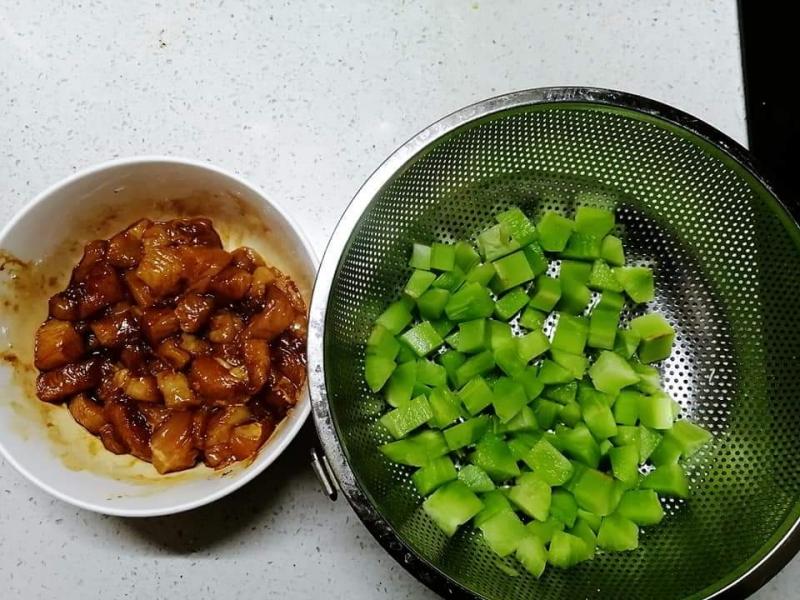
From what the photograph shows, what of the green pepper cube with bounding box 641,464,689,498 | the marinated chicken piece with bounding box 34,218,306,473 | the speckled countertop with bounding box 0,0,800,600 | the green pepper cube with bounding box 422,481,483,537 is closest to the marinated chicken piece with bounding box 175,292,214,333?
the marinated chicken piece with bounding box 34,218,306,473

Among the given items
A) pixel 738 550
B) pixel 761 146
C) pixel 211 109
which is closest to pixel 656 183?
pixel 761 146

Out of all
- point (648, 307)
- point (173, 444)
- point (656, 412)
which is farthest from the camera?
point (648, 307)

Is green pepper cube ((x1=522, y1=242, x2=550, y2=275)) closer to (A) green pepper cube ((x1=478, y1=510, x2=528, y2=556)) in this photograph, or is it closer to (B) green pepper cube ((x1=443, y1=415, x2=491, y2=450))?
(B) green pepper cube ((x1=443, y1=415, x2=491, y2=450))

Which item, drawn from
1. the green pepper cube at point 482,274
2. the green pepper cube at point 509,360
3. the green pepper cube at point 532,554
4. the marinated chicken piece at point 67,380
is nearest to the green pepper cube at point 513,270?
the green pepper cube at point 482,274

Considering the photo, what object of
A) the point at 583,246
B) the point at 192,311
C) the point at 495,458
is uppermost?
the point at 583,246

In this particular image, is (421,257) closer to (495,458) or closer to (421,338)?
(421,338)

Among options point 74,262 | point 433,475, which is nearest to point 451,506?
point 433,475

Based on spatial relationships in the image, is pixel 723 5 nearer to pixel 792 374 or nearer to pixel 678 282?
pixel 678 282
